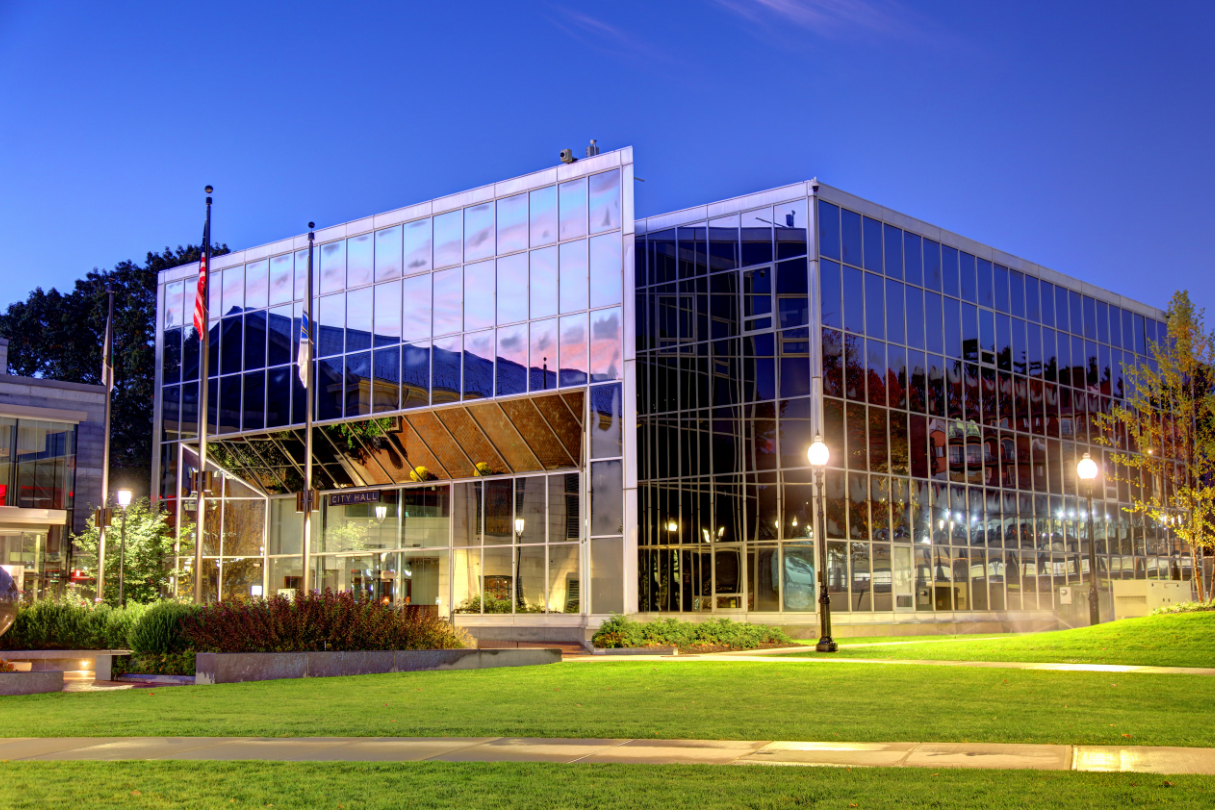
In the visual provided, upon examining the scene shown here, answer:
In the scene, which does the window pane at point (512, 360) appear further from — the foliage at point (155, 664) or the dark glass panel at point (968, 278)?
the foliage at point (155, 664)

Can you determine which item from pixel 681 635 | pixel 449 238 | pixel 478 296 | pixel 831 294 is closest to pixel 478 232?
pixel 449 238

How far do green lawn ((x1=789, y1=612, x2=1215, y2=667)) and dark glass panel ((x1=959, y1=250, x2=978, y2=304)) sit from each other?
18.8m

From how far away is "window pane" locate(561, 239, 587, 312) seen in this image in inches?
1481

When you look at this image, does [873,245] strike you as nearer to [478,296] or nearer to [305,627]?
[478,296]

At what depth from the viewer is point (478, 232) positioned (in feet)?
135

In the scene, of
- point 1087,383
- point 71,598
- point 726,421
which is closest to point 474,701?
point 71,598

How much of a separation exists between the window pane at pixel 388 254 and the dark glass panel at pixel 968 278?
67.6 ft

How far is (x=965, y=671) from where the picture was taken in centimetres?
1938

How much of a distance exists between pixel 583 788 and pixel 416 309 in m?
34.8

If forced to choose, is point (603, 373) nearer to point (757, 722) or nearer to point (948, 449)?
point (948, 449)

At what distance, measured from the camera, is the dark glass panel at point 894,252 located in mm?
39688

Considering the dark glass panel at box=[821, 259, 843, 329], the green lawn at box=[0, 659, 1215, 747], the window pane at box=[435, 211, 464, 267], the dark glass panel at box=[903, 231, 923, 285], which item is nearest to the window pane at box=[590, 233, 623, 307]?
the window pane at box=[435, 211, 464, 267]

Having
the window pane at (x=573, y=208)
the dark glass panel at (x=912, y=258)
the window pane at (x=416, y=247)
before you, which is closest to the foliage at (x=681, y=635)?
the window pane at (x=573, y=208)

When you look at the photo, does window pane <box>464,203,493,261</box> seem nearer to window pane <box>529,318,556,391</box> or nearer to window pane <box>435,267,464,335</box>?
window pane <box>435,267,464,335</box>
